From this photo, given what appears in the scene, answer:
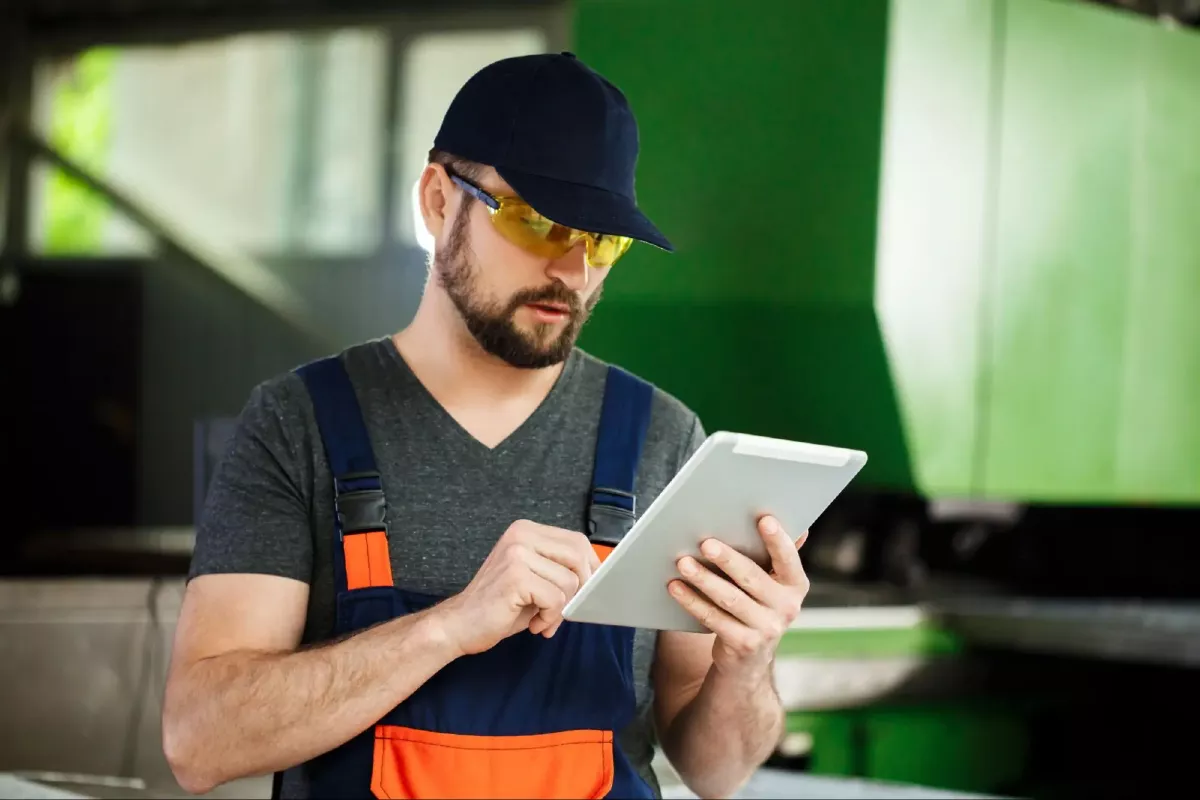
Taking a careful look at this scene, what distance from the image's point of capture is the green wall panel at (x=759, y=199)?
2.36 m

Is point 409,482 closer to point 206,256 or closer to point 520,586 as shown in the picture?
point 520,586

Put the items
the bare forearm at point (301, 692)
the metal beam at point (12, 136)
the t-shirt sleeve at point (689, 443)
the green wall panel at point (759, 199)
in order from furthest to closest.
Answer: the metal beam at point (12, 136) < the green wall panel at point (759, 199) < the t-shirt sleeve at point (689, 443) < the bare forearm at point (301, 692)

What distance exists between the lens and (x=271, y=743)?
118 cm

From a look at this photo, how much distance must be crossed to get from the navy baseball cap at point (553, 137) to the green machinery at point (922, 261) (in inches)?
36.9

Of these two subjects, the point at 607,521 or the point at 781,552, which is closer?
the point at 781,552

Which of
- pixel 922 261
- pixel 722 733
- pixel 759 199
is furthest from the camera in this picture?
pixel 922 261

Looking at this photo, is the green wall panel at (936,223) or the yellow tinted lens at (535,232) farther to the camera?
the green wall panel at (936,223)

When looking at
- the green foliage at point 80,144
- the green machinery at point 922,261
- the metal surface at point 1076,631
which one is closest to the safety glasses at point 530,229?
the green machinery at point 922,261

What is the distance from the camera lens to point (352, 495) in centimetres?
121

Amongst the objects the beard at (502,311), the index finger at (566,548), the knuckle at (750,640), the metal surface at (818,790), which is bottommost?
the metal surface at (818,790)

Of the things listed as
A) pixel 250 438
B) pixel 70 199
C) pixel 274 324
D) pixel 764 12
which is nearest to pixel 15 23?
pixel 70 199

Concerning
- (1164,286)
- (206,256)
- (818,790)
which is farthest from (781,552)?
(206,256)

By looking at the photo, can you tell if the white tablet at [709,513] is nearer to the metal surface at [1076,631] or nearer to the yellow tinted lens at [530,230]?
the yellow tinted lens at [530,230]

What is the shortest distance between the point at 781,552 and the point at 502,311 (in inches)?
13.4
